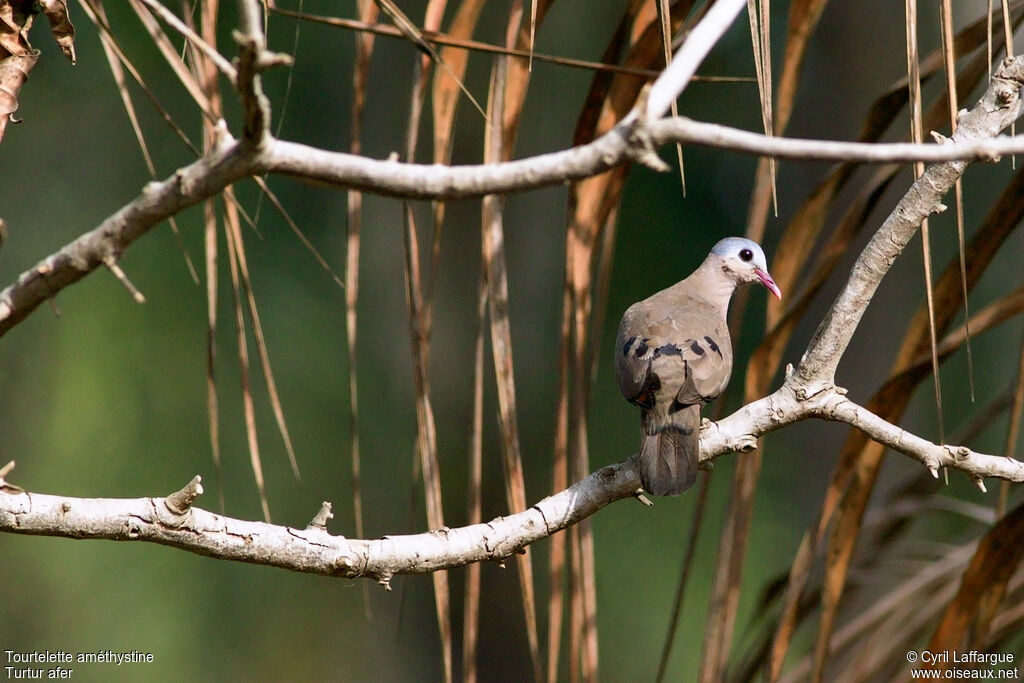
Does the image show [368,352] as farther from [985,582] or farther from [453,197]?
[453,197]

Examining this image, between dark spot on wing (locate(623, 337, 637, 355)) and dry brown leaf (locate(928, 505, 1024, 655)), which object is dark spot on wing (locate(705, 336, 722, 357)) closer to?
dark spot on wing (locate(623, 337, 637, 355))

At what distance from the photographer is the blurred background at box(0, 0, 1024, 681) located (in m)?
8.33

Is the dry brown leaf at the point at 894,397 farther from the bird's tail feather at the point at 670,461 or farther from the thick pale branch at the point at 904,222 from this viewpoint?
the bird's tail feather at the point at 670,461

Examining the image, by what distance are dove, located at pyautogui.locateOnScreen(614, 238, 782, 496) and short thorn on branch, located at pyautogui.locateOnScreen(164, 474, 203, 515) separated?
3.80ft

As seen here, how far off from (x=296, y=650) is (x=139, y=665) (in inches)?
64.0

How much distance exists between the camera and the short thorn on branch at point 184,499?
1487 millimetres

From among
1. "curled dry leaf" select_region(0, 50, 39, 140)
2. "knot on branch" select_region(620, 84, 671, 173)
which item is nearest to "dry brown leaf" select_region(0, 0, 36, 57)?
"curled dry leaf" select_region(0, 50, 39, 140)

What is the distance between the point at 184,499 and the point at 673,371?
1.64m

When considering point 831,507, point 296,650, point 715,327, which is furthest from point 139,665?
point 831,507

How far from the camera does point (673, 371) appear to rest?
2.81 m

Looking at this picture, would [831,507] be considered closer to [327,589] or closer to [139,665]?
[327,589]

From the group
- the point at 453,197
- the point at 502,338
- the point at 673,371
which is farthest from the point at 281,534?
the point at 673,371

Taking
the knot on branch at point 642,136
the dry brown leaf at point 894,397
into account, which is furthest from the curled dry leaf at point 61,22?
the dry brown leaf at point 894,397

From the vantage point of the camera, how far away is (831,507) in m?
2.22
